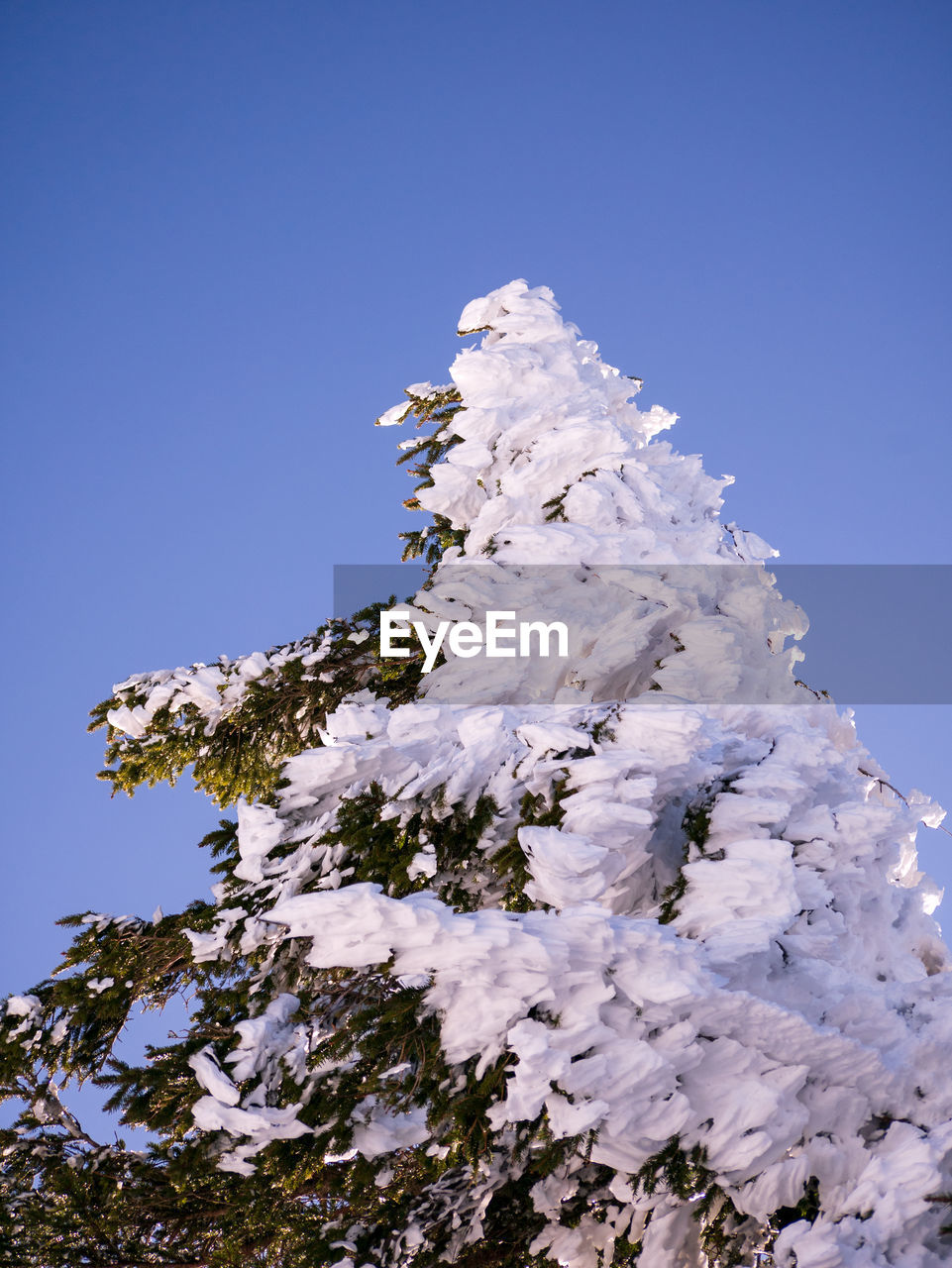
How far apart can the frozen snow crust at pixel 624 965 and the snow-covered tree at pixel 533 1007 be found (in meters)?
0.01

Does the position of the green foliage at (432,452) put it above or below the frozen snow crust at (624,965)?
above

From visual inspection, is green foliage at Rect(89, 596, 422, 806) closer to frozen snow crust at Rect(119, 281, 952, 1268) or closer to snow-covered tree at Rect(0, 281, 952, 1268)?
snow-covered tree at Rect(0, 281, 952, 1268)

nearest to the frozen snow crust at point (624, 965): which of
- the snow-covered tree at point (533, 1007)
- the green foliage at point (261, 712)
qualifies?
the snow-covered tree at point (533, 1007)

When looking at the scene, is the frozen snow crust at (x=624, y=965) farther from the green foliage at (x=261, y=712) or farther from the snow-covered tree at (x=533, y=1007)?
the green foliage at (x=261, y=712)

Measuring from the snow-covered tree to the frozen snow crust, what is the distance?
13 millimetres

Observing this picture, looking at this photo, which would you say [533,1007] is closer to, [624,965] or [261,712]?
[624,965]

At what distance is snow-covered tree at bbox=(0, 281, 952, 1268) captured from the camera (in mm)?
2633

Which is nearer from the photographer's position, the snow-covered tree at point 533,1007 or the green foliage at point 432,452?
the snow-covered tree at point 533,1007

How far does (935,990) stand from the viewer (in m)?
3.55

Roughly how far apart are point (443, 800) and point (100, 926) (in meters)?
2.15

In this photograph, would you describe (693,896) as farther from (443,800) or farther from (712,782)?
(443,800)

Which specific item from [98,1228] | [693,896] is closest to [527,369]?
[693,896]

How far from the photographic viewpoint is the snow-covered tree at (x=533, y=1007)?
2633 mm

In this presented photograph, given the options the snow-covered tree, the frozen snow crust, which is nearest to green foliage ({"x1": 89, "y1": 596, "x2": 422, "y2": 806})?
the snow-covered tree
